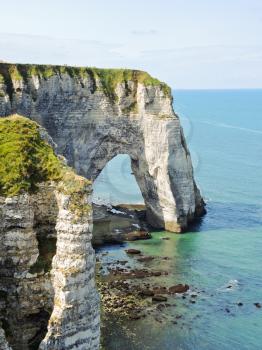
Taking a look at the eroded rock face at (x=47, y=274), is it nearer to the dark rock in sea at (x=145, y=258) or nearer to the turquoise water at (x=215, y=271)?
the turquoise water at (x=215, y=271)

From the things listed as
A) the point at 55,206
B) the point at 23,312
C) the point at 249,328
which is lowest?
the point at 249,328

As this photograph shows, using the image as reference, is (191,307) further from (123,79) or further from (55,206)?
(123,79)

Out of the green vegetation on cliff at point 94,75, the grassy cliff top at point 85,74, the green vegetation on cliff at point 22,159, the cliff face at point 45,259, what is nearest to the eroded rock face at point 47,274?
the cliff face at point 45,259

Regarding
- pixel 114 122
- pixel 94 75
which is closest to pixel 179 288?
pixel 114 122

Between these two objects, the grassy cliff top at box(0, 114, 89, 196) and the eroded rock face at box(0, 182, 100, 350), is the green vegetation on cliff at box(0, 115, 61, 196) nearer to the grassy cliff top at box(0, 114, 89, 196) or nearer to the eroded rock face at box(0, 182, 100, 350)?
the grassy cliff top at box(0, 114, 89, 196)

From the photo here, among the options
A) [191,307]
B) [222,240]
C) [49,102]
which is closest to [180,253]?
[222,240]
